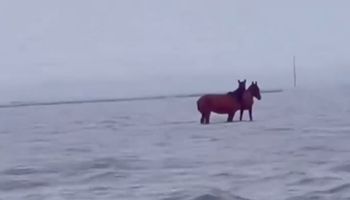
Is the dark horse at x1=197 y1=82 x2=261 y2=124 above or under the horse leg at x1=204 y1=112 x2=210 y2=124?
above

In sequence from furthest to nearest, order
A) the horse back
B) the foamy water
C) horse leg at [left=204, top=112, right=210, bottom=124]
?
horse leg at [left=204, top=112, right=210, bottom=124]
the horse back
the foamy water

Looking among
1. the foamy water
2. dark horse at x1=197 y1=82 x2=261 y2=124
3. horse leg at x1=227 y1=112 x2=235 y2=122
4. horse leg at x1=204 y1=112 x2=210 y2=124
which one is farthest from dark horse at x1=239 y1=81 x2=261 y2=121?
horse leg at x1=204 y1=112 x2=210 y2=124

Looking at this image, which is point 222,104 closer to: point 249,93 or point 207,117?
point 207,117

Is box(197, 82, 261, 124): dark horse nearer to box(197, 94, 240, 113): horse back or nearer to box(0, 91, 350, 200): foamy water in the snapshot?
box(197, 94, 240, 113): horse back

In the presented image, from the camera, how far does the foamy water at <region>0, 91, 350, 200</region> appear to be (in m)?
5.52

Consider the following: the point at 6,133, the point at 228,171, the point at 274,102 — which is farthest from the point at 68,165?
the point at 274,102

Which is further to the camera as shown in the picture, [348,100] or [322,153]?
[348,100]

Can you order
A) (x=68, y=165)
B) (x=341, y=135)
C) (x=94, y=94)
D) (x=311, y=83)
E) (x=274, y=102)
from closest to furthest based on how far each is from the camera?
(x=68, y=165) < (x=341, y=135) < (x=274, y=102) < (x=94, y=94) < (x=311, y=83)

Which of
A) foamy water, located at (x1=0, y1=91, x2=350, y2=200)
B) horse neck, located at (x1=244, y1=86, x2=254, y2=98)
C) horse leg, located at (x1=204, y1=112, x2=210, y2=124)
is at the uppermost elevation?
horse neck, located at (x1=244, y1=86, x2=254, y2=98)

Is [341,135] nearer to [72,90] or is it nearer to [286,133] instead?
[286,133]

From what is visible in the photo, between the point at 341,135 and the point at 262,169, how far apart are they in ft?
8.34

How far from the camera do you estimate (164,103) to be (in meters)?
15.2

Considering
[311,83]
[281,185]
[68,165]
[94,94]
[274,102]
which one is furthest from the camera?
[311,83]

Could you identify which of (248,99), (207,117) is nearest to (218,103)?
(207,117)
